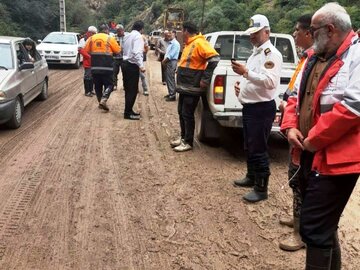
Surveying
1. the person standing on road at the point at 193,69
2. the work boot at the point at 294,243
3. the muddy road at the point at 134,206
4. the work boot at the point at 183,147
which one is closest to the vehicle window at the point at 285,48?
the muddy road at the point at 134,206

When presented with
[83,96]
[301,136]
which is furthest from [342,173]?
[83,96]

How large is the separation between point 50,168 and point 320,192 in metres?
4.12

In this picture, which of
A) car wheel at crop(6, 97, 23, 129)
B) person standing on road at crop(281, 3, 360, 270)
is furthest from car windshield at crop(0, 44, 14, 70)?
person standing on road at crop(281, 3, 360, 270)

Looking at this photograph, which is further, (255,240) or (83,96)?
(83,96)

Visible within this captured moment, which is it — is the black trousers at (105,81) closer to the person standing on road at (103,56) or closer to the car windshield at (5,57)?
the person standing on road at (103,56)

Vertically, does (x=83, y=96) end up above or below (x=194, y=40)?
below

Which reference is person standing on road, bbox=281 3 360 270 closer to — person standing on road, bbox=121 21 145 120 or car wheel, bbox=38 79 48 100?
person standing on road, bbox=121 21 145 120

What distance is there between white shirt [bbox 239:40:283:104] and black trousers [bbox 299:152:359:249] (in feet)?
6.10

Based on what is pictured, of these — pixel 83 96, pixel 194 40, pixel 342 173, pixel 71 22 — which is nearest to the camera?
pixel 342 173

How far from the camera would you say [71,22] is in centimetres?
5016

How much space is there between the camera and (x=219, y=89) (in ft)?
19.0

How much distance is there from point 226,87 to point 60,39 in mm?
14307

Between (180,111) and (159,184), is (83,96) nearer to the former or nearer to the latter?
(180,111)

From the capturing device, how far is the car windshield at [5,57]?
7.96 m
